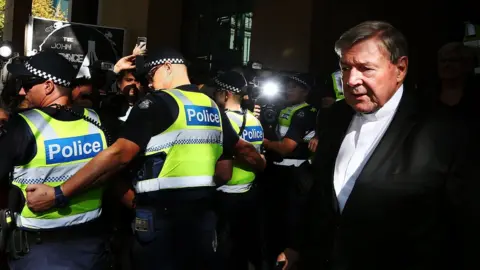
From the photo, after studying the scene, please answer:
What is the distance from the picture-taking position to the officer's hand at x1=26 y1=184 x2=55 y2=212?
9.37ft

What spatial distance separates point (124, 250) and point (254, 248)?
1370mm

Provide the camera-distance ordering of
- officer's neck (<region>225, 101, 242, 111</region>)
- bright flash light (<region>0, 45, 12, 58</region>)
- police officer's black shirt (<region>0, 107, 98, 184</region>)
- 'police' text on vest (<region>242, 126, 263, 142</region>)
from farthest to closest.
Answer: bright flash light (<region>0, 45, 12, 58</region>) < officer's neck (<region>225, 101, 242, 111</region>) < 'police' text on vest (<region>242, 126, 263, 142</region>) < police officer's black shirt (<region>0, 107, 98, 184</region>)

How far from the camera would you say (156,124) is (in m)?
3.17

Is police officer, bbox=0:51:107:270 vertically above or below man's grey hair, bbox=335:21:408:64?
below

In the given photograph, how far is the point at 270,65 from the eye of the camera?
8148mm

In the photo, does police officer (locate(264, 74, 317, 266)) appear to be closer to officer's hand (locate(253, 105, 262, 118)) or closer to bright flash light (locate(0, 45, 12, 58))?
officer's hand (locate(253, 105, 262, 118))

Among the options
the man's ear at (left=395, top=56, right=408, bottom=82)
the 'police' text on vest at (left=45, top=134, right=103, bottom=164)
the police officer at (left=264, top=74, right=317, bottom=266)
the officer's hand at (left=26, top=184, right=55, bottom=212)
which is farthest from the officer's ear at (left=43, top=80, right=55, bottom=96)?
the police officer at (left=264, top=74, right=317, bottom=266)

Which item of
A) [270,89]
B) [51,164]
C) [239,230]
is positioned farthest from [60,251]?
[270,89]

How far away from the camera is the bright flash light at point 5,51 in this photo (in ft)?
26.9

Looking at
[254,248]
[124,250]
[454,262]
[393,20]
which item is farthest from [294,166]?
[393,20]

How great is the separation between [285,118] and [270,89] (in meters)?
0.47

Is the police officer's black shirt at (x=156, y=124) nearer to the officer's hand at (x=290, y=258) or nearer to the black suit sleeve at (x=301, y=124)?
the officer's hand at (x=290, y=258)

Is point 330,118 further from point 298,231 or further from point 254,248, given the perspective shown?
point 254,248

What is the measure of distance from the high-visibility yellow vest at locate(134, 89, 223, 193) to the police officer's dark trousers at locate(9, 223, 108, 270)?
18.2 inches
